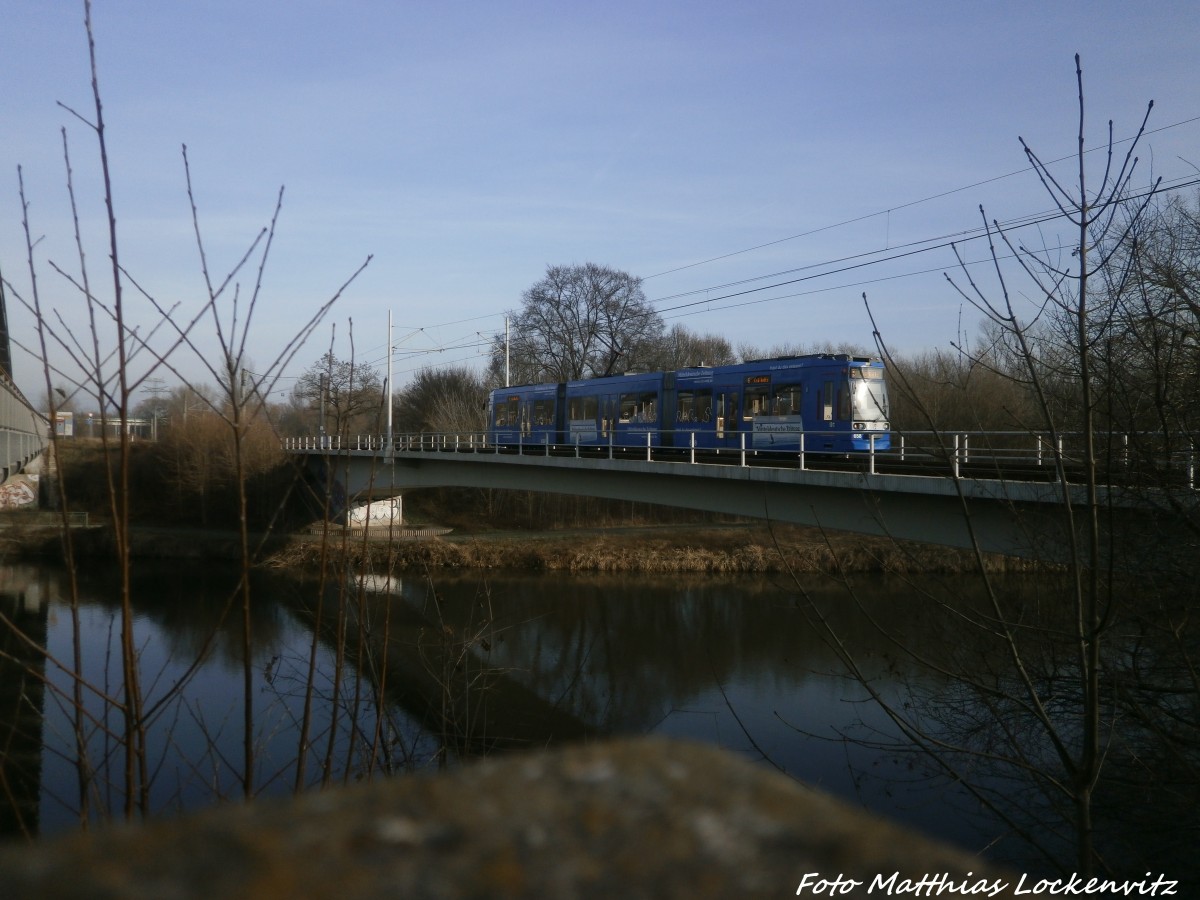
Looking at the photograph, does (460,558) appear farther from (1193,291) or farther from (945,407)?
(1193,291)

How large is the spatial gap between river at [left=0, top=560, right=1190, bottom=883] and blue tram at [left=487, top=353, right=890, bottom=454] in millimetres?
4799

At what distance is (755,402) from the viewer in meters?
27.8

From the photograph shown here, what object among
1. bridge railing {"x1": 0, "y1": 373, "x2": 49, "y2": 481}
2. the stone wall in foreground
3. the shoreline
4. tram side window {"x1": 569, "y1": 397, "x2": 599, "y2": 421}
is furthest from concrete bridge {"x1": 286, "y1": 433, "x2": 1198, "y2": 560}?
the shoreline

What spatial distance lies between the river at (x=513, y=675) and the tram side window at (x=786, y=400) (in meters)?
5.60

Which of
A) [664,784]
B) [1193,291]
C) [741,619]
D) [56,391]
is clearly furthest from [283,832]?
[741,619]

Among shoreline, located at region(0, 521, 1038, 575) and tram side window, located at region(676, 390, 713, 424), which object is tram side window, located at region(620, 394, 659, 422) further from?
shoreline, located at region(0, 521, 1038, 575)

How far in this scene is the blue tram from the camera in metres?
25.1

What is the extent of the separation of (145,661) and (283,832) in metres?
19.3

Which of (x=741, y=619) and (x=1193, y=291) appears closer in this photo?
(x=1193, y=291)

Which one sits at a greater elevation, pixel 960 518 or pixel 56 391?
pixel 56 391

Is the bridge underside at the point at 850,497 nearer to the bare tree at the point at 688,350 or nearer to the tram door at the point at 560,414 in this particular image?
the tram door at the point at 560,414

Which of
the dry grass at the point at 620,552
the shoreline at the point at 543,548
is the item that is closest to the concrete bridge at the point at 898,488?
the dry grass at the point at 620,552

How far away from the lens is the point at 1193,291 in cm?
970

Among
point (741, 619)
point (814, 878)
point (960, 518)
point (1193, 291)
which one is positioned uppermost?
point (1193, 291)
